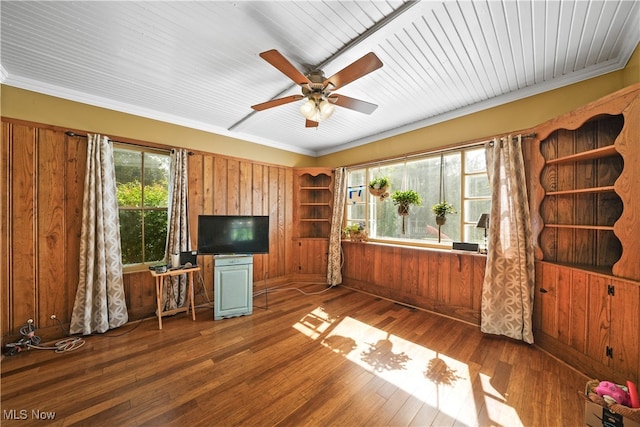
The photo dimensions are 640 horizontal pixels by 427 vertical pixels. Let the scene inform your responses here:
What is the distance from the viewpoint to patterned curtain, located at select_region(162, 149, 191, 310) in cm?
314

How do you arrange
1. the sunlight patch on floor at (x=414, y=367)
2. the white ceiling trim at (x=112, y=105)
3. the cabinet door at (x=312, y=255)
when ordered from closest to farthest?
the sunlight patch on floor at (x=414, y=367) → the white ceiling trim at (x=112, y=105) → the cabinet door at (x=312, y=255)

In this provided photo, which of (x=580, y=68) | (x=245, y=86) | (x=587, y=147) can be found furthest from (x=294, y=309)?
(x=580, y=68)

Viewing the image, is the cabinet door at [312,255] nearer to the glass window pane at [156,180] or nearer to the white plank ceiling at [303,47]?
the glass window pane at [156,180]

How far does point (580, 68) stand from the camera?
83.9 inches

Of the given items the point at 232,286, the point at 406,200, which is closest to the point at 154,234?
the point at 232,286

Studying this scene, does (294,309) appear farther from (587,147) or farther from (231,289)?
(587,147)

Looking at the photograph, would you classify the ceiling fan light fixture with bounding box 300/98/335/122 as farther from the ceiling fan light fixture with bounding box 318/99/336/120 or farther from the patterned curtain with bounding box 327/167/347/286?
the patterned curtain with bounding box 327/167/347/286

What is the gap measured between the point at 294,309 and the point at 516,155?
3392 mm

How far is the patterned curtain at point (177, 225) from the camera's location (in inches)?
124

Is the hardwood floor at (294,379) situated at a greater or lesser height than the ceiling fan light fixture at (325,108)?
lesser

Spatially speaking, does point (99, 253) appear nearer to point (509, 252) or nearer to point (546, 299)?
point (509, 252)

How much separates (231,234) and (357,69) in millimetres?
2622

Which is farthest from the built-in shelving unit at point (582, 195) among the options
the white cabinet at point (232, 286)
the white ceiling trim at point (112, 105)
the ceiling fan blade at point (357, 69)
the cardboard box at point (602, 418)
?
the white ceiling trim at point (112, 105)

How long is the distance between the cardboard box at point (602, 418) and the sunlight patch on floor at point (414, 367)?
0.42 metres
